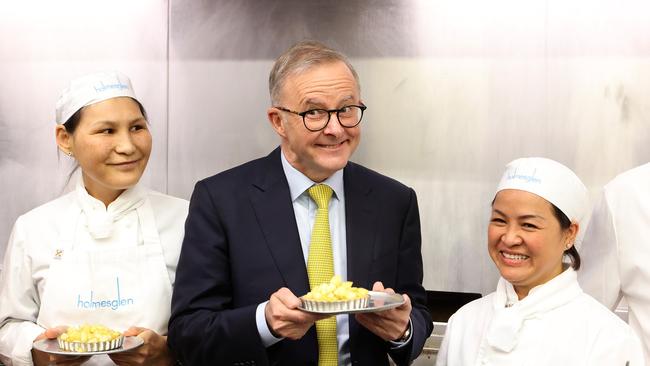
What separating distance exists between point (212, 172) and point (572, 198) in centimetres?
156

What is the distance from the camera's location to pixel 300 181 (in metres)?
2.09

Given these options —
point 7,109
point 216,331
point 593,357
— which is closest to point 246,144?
point 7,109

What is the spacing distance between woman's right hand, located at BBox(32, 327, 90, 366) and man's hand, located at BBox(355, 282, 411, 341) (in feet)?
2.21

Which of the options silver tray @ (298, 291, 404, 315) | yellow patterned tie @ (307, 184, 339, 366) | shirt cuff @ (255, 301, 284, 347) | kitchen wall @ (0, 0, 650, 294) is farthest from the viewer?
kitchen wall @ (0, 0, 650, 294)

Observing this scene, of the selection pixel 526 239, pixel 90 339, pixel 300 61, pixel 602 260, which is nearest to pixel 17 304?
pixel 90 339

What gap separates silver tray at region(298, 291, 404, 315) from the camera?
172 centimetres

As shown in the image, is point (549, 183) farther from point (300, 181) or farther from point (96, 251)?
point (96, 251)

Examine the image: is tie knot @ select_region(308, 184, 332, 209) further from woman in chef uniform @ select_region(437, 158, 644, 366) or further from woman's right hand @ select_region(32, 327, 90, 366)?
woman's right hand @ select_region(32, 327, 90, 366)

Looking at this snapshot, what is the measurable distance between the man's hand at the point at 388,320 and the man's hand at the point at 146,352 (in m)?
0.50

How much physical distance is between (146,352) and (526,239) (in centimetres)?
90

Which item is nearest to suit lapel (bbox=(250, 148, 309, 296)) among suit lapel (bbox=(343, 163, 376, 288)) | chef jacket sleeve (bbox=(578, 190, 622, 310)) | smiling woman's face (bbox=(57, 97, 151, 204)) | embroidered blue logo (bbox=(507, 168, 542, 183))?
suit lapel (bbox=(343, 163, 376, 288))

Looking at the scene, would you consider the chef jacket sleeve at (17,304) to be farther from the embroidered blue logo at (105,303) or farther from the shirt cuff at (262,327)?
the shirt cuff at (262,327)

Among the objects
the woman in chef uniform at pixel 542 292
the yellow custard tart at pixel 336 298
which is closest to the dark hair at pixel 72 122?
the yellow custard tart at pixel 336 298

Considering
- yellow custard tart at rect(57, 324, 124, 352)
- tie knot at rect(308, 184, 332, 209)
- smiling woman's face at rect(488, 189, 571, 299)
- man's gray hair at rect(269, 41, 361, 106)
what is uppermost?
man's gray hair at rect(269, 41, 361, 106)
